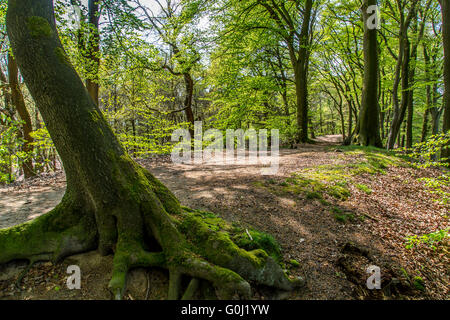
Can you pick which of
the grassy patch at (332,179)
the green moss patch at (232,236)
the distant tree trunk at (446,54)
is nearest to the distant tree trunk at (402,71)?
the distant tree trunk at (446,54)

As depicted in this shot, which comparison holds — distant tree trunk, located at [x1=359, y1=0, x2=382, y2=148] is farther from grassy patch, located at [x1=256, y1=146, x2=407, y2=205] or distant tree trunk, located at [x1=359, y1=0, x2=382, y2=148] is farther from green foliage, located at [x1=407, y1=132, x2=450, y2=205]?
green foliage, located at [x1=407, y1=132, x2=450, y2=205]

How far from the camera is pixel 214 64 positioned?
50.9 ft

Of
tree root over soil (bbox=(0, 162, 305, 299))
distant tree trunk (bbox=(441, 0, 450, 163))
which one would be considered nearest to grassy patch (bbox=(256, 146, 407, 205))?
distant tree trunk (bbox=(441, 0, 450, 163))

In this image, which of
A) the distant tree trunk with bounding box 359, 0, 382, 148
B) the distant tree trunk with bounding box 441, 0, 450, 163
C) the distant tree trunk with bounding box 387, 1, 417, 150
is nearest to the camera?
the distant tree trunk with bounding box 441, 0, 450, 163

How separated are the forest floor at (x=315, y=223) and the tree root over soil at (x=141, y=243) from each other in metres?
0.18

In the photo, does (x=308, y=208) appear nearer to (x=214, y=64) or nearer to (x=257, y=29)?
(x=257, y=29)

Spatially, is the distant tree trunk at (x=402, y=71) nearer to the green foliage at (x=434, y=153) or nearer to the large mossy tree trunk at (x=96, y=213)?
the green foliage at (x=434, y=153)

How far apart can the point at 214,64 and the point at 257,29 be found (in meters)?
3.84

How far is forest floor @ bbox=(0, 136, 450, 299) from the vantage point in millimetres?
2799

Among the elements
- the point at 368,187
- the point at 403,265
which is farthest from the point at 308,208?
the point at 368,187

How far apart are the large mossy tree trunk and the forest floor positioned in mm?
242

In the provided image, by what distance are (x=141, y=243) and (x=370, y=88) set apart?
1343 cm

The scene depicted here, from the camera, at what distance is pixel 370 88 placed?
38.0ft

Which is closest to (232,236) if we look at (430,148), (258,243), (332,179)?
(258,243)
